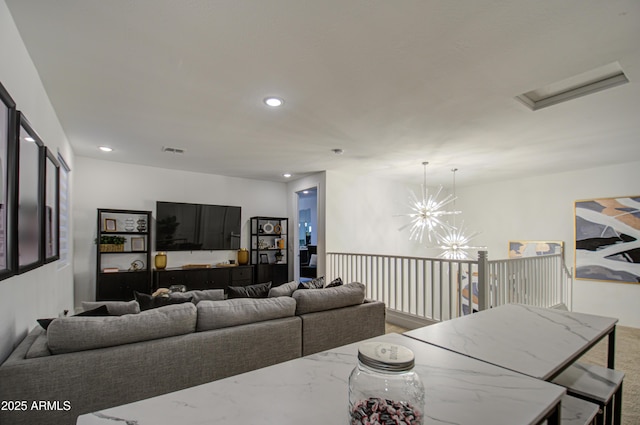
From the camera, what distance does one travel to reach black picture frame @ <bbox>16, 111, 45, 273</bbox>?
180 centimetres

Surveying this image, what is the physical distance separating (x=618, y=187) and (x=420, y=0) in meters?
5.38

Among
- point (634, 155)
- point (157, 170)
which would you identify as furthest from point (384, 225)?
point (157, 170)

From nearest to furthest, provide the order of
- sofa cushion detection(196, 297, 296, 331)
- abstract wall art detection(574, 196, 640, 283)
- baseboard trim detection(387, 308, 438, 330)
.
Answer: sofa cushion detection(196, 297, 296, 331) < baseboard trim detection(387, 308, 438, 330) < abstract wall art detection(574, 196, 640, 283)

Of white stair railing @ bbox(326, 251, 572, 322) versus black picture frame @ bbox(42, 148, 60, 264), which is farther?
white stair railing @ bbox(326, 251, 572, 322)

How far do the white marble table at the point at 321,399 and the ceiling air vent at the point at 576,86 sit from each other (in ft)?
8.07

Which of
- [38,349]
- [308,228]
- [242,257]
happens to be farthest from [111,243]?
[308,228]

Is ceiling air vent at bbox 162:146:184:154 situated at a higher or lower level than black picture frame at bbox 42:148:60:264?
higher

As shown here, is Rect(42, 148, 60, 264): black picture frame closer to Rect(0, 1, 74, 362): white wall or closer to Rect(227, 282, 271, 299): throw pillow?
Rect(0, 1, 74, 362): white wall

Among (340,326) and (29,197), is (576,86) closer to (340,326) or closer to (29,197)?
(340,326)

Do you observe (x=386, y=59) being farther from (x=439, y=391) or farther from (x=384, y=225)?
(x=384, y=225)

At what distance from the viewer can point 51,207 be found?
9.09ft

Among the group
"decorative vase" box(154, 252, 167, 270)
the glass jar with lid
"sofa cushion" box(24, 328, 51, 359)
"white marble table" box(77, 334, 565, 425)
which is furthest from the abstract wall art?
"decorative vase" box(154, 252, 167, 270)

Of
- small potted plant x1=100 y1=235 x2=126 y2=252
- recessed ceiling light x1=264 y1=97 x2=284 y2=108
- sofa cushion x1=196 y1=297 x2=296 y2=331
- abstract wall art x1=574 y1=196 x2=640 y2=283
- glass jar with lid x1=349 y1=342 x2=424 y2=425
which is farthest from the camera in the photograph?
small potted plant x1=100 y1=235 x2=126 y2=252

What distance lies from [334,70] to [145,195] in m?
4.48
